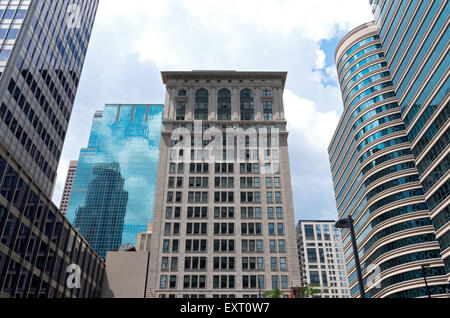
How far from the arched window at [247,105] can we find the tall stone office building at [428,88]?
32.5 m

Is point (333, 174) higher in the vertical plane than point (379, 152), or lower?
higher

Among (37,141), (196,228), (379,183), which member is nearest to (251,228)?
(196,228)

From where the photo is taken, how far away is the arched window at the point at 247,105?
298 ft

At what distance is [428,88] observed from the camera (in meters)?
59.9

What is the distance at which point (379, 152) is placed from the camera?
274ft

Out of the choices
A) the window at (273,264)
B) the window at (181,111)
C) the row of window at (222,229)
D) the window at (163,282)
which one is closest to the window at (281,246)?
the row of window at (222,229)

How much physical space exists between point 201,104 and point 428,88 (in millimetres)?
50616

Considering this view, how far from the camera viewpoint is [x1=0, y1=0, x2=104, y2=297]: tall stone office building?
4334 cm

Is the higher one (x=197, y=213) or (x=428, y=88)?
(x=428, y=88)

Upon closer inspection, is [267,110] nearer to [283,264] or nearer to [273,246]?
[273,246]

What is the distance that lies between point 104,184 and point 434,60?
16834cm
